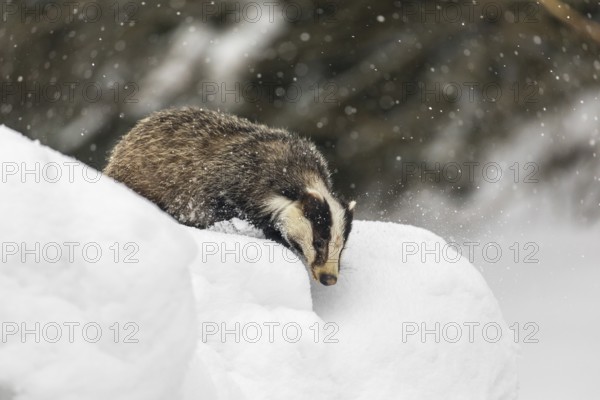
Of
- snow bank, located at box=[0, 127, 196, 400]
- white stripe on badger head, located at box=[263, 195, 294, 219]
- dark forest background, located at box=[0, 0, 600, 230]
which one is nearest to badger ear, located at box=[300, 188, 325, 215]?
white stripe on badger head, located at box=[263, 195, 294, 219]

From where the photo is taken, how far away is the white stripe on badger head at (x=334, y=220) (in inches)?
174

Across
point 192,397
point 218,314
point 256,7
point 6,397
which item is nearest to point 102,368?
point 6,397

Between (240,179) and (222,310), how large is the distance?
58.6 inches

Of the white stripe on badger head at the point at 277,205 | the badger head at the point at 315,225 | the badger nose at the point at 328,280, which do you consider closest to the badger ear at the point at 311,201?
the badger head at the point at 315,225

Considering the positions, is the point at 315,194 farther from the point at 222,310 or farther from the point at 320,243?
the point at 222,310

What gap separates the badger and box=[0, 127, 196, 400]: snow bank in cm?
209

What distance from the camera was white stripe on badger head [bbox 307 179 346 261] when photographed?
4.43 meters

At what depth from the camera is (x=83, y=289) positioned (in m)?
2.22

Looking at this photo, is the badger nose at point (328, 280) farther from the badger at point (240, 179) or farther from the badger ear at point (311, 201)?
the badger ear at point (311, 201)

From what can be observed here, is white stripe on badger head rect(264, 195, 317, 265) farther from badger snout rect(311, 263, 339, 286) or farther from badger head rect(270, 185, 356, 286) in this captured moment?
badger snout rect(311, 263, 339, 286)

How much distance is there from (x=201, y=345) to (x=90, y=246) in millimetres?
1111

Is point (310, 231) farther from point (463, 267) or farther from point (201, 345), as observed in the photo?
point (201, 345)

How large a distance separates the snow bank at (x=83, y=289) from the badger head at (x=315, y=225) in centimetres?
204

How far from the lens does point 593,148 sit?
356 inches
